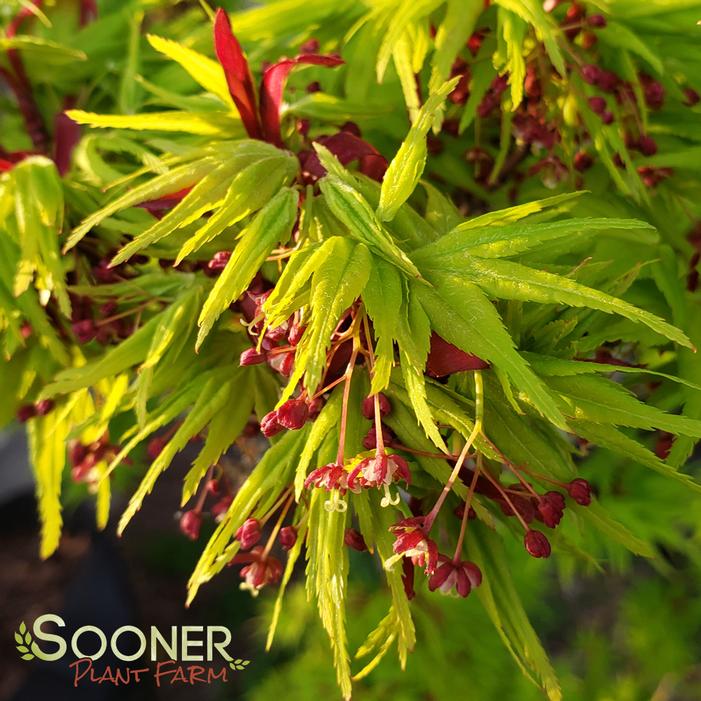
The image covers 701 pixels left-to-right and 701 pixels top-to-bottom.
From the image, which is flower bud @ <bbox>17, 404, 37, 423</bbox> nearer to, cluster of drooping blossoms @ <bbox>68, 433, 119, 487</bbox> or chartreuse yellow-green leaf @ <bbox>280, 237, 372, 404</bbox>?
cluster of drooping blossoms @ <bbox>68, 433, 119, 487</bbox>

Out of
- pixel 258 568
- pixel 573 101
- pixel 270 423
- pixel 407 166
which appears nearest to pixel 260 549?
pixel 258 568

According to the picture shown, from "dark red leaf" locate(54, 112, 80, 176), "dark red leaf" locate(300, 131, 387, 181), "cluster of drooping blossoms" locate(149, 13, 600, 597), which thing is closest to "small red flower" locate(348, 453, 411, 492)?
"cluster of drooping blossoms" locate(149, 13, 600, 597)

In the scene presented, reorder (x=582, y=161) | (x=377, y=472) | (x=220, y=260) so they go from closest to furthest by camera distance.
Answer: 1. (x=377, y=472)
2. (x=220, y=260)
3. (x=582, y=161)

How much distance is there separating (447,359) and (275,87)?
0.25 m

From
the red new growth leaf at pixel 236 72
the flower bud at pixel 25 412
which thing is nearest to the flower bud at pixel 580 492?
the red new growth leaf at pixel 236 72

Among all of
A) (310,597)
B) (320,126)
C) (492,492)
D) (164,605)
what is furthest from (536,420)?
(164,605)

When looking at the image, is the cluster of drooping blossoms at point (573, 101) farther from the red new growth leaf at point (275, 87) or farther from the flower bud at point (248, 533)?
the flower bud at point (248, 533)

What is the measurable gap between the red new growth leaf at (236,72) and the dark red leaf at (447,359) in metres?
0.23

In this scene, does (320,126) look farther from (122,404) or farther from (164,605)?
(164,605)

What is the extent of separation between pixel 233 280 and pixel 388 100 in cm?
29

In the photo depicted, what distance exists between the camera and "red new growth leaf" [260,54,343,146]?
0.53m

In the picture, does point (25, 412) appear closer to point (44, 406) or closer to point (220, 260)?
point (44, 406)

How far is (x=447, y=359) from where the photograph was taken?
1.41 feet

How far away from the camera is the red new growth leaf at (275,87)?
1.75 ft
